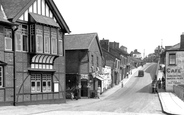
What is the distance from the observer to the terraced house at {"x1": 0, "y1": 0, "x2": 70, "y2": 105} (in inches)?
850

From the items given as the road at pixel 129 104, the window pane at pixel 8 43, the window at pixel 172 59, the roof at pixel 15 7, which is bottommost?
the road at pixel 129 104

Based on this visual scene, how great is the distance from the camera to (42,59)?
82.1ft

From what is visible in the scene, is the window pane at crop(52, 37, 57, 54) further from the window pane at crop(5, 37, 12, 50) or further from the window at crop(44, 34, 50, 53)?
the window pane at crop(5, 37, 12, 50)

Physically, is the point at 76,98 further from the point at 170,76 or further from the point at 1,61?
the point at 170,76

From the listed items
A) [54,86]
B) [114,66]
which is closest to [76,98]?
[54,86]

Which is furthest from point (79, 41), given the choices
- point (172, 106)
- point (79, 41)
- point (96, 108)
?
point (172, 106)

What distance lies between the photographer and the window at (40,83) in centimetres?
2441

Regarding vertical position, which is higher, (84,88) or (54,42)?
(54,42)

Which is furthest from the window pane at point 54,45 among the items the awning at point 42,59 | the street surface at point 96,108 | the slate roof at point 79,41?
the slate roof at point 79,41

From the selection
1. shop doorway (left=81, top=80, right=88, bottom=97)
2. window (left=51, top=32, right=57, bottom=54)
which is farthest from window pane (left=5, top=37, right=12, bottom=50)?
shop doorway (left=81, top=80, right=88, bottom=97)

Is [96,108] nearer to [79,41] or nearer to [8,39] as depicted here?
[8,39]

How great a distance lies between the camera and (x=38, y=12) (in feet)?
82.1

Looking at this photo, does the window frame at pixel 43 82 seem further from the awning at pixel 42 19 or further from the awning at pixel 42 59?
the awning at pixel 42 19

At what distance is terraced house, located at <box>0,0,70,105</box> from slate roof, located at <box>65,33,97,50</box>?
9219mm
